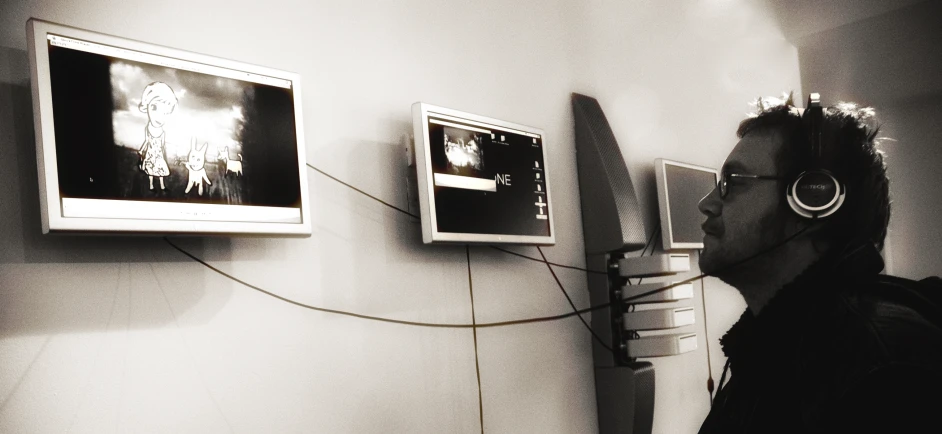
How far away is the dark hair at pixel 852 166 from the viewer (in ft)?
4.29

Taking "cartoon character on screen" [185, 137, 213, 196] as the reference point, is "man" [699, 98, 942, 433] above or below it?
below

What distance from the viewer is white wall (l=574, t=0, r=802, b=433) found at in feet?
8.09

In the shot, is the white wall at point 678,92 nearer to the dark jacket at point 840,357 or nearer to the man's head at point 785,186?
the man's head at point 785,186

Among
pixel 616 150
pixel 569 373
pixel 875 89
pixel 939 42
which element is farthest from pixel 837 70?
pixel 569 373

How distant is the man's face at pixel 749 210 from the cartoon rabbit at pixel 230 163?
103 centimetres

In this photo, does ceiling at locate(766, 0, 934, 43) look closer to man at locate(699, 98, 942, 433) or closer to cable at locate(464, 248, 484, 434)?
man at locate(699, 98, 942, 433)

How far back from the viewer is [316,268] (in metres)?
1.50

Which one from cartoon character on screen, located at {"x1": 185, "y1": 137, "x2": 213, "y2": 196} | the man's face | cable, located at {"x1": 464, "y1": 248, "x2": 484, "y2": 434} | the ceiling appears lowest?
cable, located at {"x1": 464, "y1": 248, "x2": 484, "y2": 434}

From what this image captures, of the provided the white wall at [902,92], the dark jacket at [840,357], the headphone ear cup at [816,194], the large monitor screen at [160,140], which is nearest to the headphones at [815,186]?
the headphone ear cup at [816,194]

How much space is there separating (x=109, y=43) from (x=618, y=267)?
156 cm

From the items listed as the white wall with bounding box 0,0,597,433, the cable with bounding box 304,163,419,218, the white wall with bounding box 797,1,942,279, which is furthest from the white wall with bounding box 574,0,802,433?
the cable with bounding box 304,163,419,218

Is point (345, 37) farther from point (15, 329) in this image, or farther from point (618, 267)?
point (618, 267)

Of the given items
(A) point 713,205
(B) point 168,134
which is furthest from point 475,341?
(B) point 168,134

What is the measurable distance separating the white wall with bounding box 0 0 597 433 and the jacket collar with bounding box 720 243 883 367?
2.43ft
